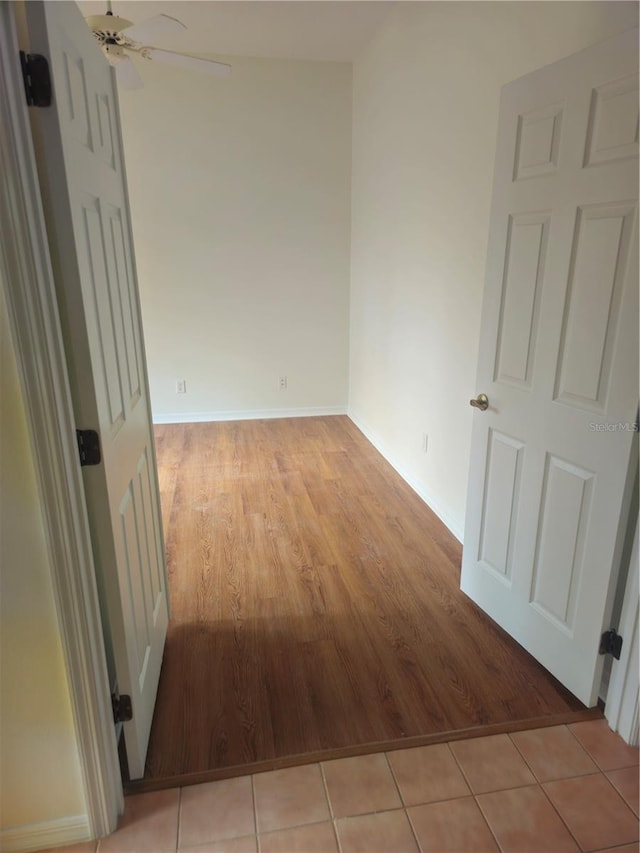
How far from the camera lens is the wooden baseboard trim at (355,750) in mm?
1573

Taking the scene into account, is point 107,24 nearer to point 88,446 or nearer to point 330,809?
point 88,446

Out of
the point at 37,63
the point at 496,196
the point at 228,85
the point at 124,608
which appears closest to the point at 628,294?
the point at 496,196

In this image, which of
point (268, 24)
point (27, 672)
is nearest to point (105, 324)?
point (27, 672)

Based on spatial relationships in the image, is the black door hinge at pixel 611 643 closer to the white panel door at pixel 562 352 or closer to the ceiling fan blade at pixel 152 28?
the white panel door at pixel 562 352

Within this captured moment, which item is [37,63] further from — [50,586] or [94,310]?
[50,586]

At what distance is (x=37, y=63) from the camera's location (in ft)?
3.44

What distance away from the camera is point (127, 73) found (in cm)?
291

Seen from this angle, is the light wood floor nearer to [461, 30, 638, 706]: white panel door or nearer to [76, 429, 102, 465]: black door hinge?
[461, 30, 638, 706]: white panel door

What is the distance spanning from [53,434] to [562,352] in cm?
151

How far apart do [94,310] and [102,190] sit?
0.40 metres

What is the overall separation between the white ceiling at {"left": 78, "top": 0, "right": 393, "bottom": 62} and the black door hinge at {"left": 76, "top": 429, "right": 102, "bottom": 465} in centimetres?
327

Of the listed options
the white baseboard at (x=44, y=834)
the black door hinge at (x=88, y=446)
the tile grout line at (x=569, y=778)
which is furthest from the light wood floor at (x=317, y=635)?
the black door hinge at (x=88, y=446)

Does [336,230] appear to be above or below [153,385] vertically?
above

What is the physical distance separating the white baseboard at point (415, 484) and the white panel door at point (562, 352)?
2.56 feet
